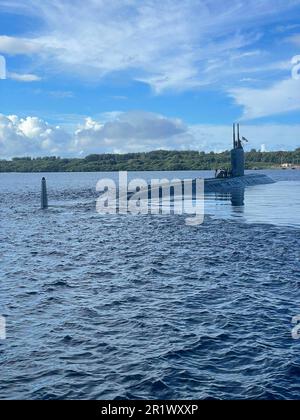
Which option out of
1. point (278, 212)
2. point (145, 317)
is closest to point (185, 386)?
point (145, 317)

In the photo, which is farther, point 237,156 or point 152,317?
point 237,156

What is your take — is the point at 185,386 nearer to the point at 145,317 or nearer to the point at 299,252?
the point at 145,317

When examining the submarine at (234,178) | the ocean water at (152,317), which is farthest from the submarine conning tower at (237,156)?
the ocean water at (152,317)

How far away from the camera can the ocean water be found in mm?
12016

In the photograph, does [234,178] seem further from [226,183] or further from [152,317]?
[152,317]

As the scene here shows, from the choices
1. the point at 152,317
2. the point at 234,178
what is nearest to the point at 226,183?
the point at 234,178

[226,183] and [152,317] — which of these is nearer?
[152,317]

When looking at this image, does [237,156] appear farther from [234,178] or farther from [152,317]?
[152,317]

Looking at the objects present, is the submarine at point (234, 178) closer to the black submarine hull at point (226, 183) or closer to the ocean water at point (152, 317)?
the black submarine hull at point (226, 183)

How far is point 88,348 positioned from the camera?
559 inches

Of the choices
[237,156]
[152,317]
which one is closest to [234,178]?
[237,156]

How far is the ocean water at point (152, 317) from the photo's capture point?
12016mm

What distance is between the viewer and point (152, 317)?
16.9 meters

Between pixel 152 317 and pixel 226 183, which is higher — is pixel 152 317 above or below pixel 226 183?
below
